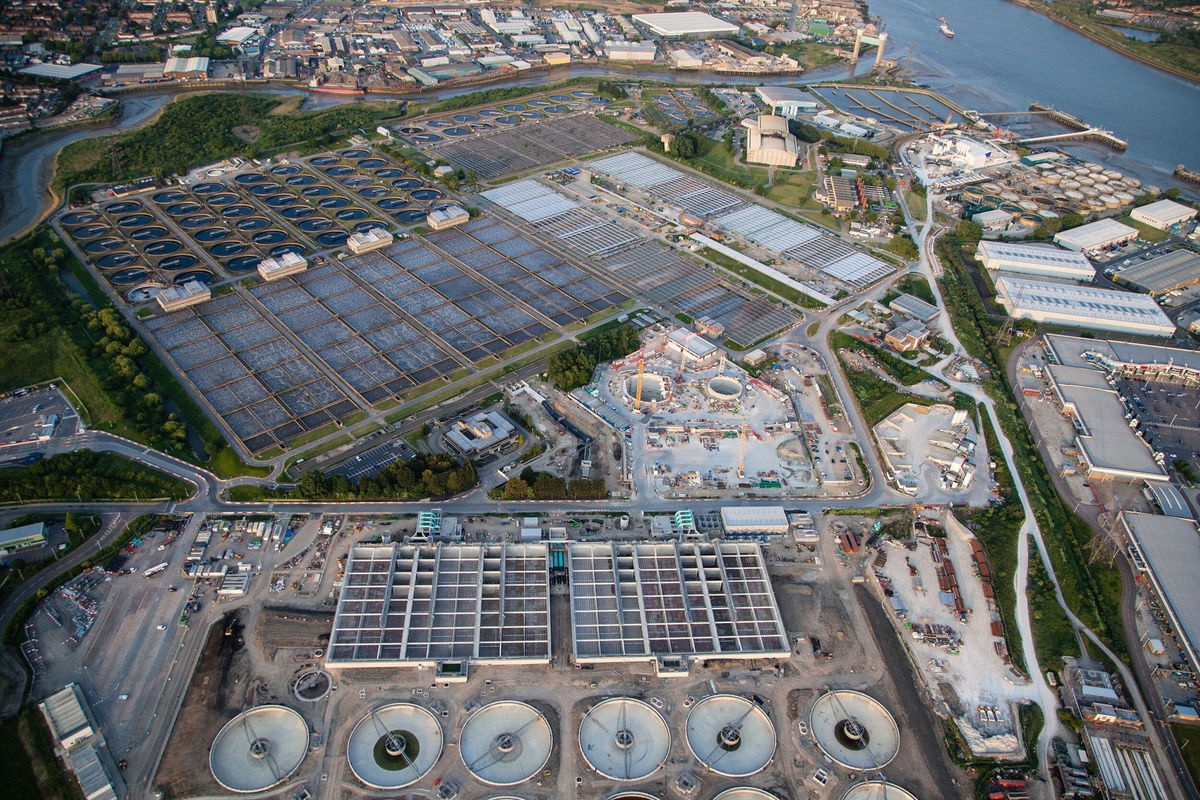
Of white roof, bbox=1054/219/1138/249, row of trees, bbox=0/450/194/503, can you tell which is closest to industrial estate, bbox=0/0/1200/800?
row of trees, bbox=0/450/194/503

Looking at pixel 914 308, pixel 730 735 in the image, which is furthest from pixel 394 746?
pixel 914 308

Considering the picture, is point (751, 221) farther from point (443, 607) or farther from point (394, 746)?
point (394, 746)

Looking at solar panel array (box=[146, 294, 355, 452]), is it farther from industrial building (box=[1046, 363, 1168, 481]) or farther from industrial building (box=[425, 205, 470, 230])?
industrial building (box=[1046, 363, 1168, 481])

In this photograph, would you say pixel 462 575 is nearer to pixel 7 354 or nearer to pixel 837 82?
pixel 7 354

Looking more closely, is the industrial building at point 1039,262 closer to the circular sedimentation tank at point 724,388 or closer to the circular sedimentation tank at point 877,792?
the circular sedimentation tank at point 724,388

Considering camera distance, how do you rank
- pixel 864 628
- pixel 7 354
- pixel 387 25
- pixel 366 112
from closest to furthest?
pixel 864 628 → pixel 7 354 → pixel 366 112 → pixel 387 25

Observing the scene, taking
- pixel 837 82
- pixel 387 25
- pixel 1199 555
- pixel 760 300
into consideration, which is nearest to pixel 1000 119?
pixel 837 82

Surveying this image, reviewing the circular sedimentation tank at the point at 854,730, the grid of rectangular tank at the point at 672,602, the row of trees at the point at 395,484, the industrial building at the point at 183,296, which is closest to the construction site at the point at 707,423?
the grid of rectangular tank at the point at 672,602
